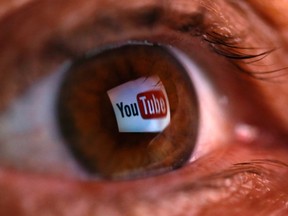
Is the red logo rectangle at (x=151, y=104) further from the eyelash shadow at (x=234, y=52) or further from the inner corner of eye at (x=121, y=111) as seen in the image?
the eyelash shadow at (x=234, y=52)

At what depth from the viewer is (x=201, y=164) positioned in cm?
134

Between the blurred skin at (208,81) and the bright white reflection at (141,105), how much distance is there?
0.25 ft

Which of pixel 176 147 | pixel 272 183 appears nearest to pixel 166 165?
pixel 176 147

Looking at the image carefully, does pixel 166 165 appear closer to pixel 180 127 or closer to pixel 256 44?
pixel 180 127

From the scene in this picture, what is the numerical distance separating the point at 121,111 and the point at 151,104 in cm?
6

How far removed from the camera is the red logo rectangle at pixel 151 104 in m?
1.24

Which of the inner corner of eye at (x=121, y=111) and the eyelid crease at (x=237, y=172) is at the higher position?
the inner corner of eye at (x=121, y=111)

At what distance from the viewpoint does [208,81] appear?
139cm

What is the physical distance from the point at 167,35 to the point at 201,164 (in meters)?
0.24

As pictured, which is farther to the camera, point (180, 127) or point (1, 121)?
point (180, 127)

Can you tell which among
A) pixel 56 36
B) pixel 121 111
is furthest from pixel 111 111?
pixel 56 36

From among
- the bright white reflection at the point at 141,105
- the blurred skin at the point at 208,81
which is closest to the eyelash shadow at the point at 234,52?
the blurred skin at the point at 208,81

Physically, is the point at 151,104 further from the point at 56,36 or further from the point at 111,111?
the point at 56,36

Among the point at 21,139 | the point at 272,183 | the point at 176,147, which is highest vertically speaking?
the point at 21,139
